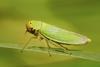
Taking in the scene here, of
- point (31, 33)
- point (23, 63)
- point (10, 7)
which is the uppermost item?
point (10, 7)

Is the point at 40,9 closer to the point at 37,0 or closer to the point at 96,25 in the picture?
the point at 37,0

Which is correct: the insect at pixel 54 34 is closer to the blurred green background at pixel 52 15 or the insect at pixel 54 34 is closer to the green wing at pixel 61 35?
the green wing at pixel 61 35

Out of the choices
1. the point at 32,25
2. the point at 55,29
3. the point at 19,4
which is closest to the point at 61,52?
the point at 55,29

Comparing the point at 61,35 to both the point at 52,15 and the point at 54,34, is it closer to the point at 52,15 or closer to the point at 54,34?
the point at 54,34

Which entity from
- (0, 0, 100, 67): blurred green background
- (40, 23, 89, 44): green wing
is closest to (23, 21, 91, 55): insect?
→ (40, 23, 89, 44): green wing

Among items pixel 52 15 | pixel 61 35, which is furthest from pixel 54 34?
pixel 52 15

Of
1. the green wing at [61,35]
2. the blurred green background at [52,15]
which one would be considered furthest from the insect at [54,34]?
the blurred green background at [52,15]

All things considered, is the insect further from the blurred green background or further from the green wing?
the blurred green background
